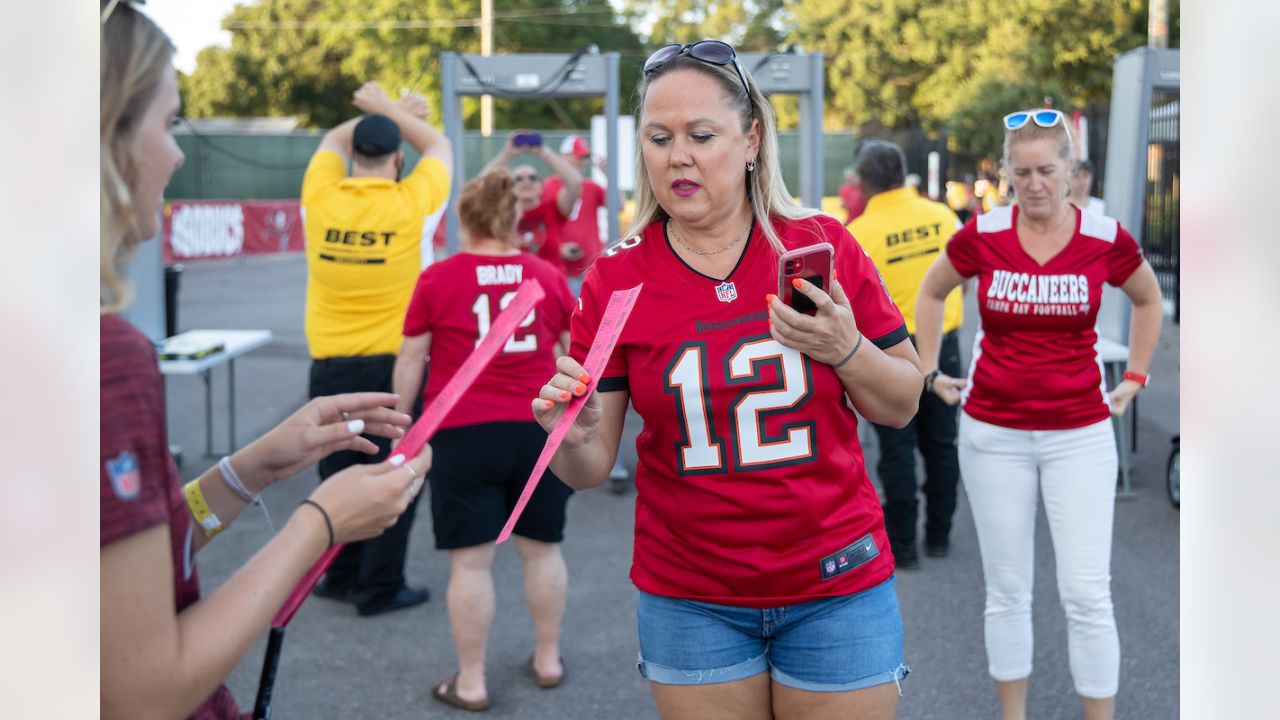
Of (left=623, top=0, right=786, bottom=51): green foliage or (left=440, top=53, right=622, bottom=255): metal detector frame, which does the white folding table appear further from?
(left=623, top=0, right=786, bottom=51): green foliage

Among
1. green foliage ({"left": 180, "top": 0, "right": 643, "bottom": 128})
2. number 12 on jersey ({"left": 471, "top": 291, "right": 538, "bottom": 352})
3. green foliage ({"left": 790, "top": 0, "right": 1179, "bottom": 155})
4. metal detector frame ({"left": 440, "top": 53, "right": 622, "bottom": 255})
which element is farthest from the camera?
green foliage ({"left": 180, "top": 0, "right": 643, "bottom": 128})

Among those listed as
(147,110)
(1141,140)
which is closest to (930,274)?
(147,110)

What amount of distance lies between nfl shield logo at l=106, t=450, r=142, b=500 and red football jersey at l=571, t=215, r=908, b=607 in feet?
3.77

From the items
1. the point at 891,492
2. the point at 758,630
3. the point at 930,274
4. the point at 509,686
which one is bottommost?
the point at 509,686

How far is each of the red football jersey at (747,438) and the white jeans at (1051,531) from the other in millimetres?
1519

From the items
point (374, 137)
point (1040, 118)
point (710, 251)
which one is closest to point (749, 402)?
point (710, 251)

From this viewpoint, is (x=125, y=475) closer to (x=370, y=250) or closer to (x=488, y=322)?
(x=488, y=322)

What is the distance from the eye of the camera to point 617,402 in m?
2.52

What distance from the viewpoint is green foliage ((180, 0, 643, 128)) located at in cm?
4991

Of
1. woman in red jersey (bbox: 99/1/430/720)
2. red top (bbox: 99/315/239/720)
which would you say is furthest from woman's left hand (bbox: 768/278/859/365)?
red top (bbox: 99/315/239/720)

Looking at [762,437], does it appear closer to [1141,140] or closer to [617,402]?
[617,402]


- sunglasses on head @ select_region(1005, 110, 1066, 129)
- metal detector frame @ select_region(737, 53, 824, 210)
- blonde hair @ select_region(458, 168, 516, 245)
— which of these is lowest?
blonde hair @ select_region(458, 168, 516, 245)

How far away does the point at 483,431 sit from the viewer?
4652 millimetres

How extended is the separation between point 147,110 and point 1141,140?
353 inches
